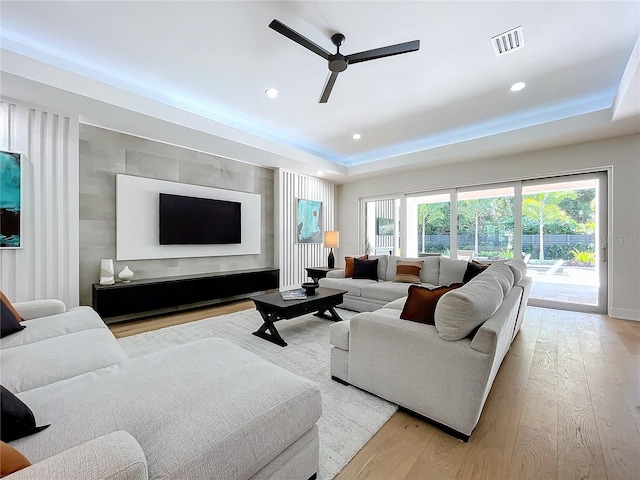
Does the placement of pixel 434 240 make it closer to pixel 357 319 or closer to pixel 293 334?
pixel 293 334

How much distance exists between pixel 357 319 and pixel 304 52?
8.44 ft

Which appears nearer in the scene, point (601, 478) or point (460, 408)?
point (601, 478)

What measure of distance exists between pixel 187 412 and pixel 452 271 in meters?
3.91

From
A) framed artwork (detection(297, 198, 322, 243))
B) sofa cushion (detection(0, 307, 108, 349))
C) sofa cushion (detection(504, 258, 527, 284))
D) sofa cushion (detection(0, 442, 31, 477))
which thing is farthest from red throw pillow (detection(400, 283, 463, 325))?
framed artwork (detection(297, 198, 322, 243))

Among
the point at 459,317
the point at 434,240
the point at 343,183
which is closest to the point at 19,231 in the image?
the point at 459,317

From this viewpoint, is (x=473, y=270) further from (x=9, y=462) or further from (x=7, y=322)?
(x=7, y=322)

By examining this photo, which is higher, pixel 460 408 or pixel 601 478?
pixel 460 408

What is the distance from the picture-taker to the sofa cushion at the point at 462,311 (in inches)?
61.1

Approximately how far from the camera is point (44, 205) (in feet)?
10.4

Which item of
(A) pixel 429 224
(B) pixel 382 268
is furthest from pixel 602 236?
(B) pixel 382 268

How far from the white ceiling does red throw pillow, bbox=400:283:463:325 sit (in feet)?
7.32

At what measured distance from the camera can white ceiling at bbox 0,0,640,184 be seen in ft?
7.32

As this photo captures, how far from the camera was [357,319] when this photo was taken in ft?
6.62

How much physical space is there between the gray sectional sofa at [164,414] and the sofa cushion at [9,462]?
0.15 feet
